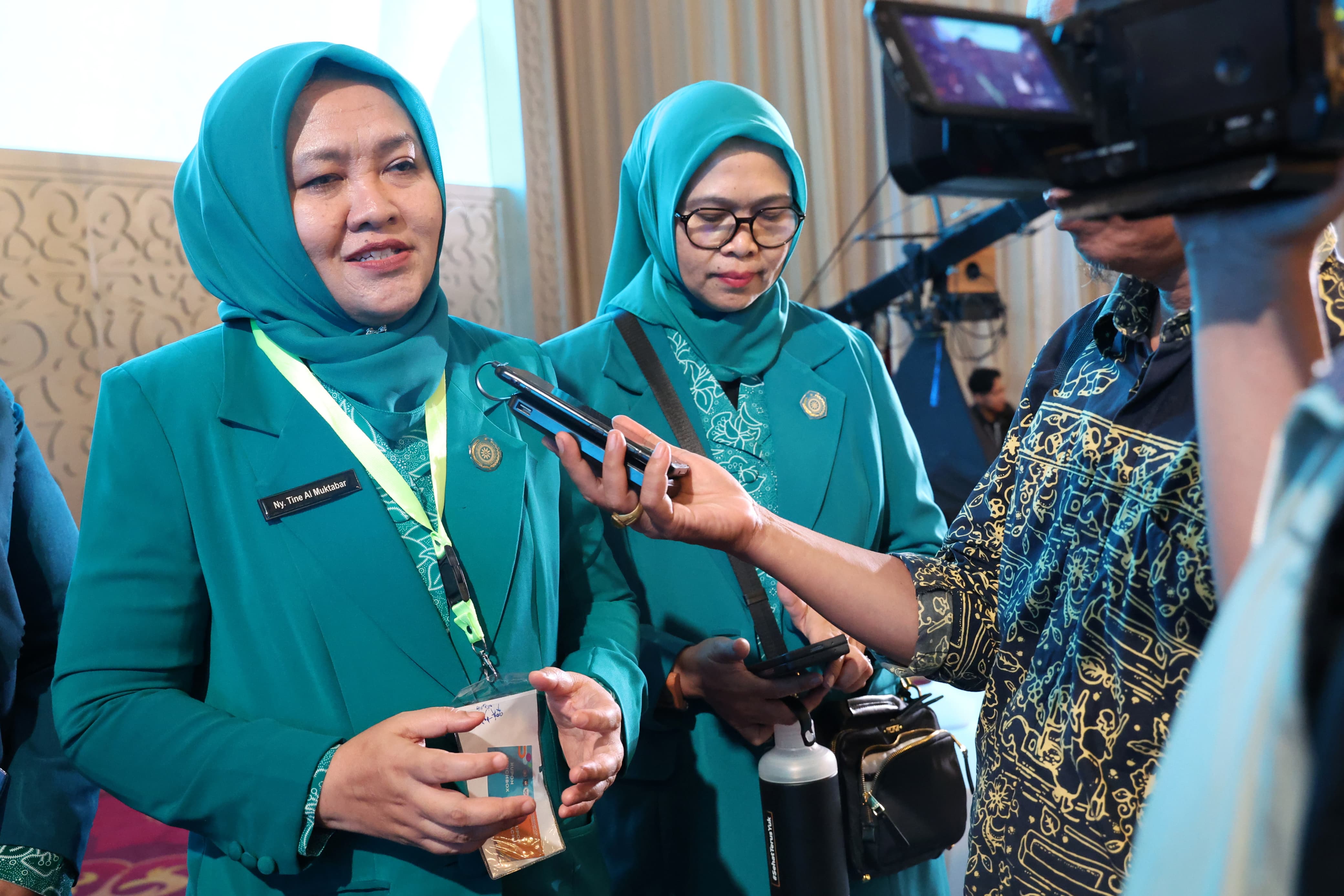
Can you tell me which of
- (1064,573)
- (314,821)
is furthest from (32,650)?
(1064,573)

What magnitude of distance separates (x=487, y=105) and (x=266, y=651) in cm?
361

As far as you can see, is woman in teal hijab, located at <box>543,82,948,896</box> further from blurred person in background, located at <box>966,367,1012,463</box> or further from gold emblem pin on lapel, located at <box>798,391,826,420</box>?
blurred person in background, located at <box>966,367,1012,463</box>

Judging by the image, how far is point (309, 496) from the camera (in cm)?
107

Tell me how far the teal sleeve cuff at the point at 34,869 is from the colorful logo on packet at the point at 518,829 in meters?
0.55

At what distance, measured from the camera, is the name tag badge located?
3.48 ft

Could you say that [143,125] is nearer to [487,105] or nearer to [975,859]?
[487,105]

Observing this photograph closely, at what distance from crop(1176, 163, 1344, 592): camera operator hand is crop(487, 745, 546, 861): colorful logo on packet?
2.23 ft

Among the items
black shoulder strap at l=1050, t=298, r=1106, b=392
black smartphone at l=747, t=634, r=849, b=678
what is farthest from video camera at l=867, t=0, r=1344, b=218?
black smartphone at l=747, t=634, r=849, b=678

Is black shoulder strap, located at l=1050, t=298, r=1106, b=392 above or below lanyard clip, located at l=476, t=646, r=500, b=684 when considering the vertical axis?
above

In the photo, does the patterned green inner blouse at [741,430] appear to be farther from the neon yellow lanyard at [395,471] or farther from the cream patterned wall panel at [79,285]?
the cream patterned wall panel at [79,285]

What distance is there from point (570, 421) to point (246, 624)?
1.30 feet

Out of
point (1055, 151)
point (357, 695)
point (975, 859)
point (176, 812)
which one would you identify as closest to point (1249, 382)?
point (1055, 151)

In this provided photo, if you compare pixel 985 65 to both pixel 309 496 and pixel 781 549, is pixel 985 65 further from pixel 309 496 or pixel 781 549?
pixel 309 496

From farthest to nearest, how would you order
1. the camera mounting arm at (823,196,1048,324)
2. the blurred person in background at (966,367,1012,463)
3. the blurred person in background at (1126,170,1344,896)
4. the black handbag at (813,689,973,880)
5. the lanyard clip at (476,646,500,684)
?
the blurred person in background at (966,367,1012,463) < the camera mounting arm at (823,196,1048,324) < the black handbag at (813,689,973,880) < the lanyard clip at (476,646,500,684) < the blurred person in background at (1126,170,1344,896)
